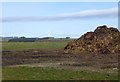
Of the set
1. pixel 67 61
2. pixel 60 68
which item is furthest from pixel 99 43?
pixel 60 68

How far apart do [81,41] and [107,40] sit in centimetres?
545

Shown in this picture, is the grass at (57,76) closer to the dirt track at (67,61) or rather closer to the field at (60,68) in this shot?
the field at (60,68)

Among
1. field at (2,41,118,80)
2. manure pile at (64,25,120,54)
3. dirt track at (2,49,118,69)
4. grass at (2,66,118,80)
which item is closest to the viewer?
grass at (2,66,118,80)

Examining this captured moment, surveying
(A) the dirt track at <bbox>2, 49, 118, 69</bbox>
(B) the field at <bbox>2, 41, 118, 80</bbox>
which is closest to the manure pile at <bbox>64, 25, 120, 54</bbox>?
(A) the dirt track at <bbox>2, 49, 118, 69</bbox>

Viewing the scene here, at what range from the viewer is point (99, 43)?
64938 mm

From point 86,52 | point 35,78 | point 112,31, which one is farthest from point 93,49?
point 35,78

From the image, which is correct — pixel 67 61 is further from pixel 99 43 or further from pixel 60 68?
pixel 99 43

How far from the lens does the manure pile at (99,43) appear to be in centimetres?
6256

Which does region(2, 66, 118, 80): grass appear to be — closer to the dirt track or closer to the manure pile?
the dirt track

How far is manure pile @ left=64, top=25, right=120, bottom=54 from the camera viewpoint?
62562 millimetres

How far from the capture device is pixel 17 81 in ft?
78.7

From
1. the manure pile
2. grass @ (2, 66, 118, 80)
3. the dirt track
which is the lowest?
grass @ (2, 66, 118, 80)

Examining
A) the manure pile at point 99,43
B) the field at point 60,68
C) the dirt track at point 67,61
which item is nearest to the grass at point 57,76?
the field at point 60,68

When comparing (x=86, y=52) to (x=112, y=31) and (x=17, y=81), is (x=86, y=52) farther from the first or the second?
(x=17, y=81)
